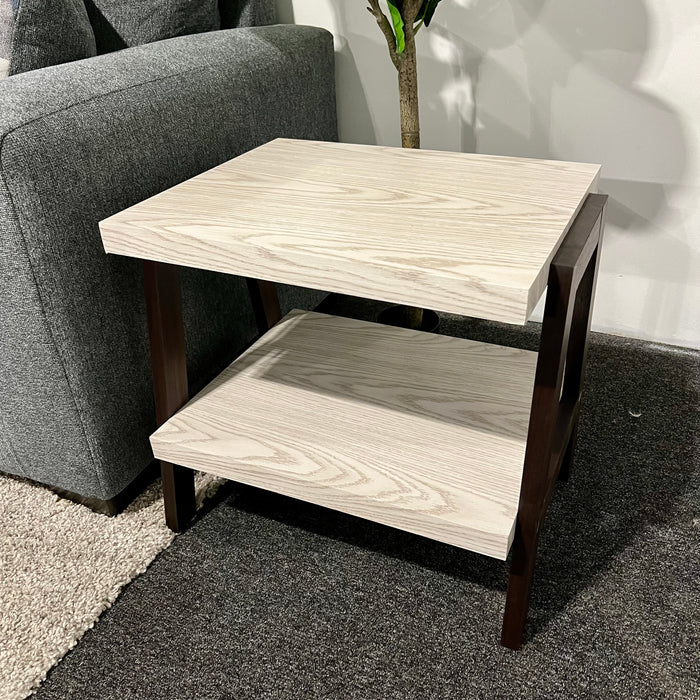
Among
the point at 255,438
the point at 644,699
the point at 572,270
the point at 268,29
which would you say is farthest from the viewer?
the point at 268,29

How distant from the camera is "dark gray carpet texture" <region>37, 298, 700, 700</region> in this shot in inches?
29.7

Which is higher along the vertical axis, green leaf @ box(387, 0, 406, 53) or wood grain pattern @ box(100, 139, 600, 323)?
green leaf @ box(387, 0, 406, 53)

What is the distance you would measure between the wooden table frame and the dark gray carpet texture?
6 cm

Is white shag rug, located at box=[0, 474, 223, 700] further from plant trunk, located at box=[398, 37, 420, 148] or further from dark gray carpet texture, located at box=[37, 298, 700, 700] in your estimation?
plant trunk, located at box=[398, 37, 420, 148]

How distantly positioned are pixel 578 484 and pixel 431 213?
528 mm

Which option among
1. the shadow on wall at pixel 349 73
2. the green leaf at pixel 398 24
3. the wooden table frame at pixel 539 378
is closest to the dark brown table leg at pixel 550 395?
the wooden table frame at pixel 539 378

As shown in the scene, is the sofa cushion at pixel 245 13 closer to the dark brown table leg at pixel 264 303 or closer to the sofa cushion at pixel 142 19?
the sofa cushion at pixel 142 19

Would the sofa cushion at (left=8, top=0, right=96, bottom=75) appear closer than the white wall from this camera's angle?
Yes

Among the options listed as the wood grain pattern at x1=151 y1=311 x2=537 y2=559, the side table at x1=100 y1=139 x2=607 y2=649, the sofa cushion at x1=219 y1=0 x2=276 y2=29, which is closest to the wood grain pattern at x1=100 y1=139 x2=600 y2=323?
the side table at x1=100 y1=139 x2=607 y2=649

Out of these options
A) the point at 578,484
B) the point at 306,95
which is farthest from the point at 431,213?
the point at 306,95

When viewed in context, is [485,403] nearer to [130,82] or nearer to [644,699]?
[644,699]

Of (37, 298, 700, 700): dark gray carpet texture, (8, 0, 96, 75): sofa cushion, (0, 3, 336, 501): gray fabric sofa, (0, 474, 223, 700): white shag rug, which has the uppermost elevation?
(8, 0, 96, 75): sofa cushion

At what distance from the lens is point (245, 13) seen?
4.23ft

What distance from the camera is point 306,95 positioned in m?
1.25
